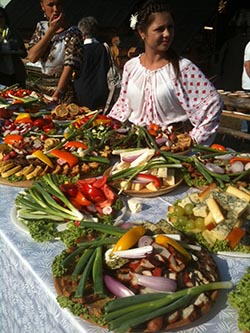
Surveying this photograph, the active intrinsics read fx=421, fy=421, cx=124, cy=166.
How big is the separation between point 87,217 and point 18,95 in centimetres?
272

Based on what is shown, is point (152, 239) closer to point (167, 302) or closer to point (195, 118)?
point (167, 302)

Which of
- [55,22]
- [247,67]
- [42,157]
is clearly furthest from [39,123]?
[247,67]

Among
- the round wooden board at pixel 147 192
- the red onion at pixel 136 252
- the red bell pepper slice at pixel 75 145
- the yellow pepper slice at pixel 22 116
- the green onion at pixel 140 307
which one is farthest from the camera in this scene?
the yellow pepper slice at pixel 22 116

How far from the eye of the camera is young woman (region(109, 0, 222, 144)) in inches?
117

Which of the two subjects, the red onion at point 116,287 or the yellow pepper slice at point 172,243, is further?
the yellow pepper slice at point 172,243

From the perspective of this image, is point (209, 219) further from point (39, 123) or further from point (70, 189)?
point (39, 123)

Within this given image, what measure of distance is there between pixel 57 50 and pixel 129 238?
3.22 m

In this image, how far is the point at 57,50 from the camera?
169 inches

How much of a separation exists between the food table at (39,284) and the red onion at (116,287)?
0.13 m

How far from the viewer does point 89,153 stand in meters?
2.64

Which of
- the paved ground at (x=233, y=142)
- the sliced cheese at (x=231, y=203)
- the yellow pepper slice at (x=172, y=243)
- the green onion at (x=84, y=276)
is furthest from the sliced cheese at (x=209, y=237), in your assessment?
the paved ground at (x=233, y=142)

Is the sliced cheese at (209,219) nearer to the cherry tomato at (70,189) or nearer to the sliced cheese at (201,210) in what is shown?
the sliced cheese at (201,210)

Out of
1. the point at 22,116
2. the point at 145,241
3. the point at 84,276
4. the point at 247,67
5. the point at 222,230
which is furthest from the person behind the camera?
the point at 247,67

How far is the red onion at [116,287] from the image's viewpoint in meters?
1.34
